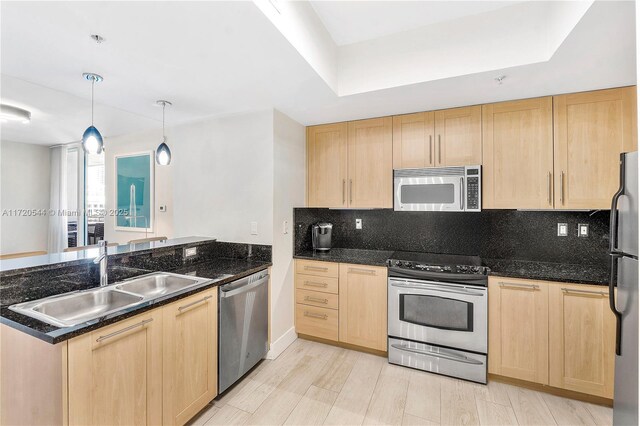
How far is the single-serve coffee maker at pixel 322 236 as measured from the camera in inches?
124

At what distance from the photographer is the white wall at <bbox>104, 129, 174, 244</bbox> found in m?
3.75

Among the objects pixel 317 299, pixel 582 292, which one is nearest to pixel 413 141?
pixel 582 292

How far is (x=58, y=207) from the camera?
188 inches

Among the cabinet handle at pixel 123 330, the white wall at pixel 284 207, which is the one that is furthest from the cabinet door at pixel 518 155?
Result: the cabinet handle at pixel 123 330

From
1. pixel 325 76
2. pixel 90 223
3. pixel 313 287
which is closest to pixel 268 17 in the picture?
pixel 325 76

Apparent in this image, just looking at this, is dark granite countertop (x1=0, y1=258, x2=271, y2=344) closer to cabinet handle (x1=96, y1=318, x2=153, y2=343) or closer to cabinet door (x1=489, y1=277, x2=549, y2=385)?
cabinet handle (x1=96, y1=318, x2=153, y2=343)

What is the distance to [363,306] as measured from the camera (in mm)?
2721

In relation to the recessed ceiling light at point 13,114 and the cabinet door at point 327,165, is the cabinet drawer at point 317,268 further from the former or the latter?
the recessed ceiling light at point 13,114

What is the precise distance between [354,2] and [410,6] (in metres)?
0.38

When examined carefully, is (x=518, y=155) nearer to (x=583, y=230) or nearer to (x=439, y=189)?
(x=439, y=189)

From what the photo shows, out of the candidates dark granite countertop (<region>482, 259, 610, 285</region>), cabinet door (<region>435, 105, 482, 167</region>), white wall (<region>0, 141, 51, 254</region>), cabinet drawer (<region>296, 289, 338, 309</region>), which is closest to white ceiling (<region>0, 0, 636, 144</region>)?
cabinet door (<region>435, 105, 482, 167</region>)

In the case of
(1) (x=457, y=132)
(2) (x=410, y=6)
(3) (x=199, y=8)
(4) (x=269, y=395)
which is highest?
(2) (x=410, y=6)

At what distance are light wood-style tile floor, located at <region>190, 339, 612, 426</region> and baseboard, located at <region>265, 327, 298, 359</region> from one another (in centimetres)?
15

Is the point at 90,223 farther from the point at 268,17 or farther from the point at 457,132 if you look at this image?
the point at 457,132
